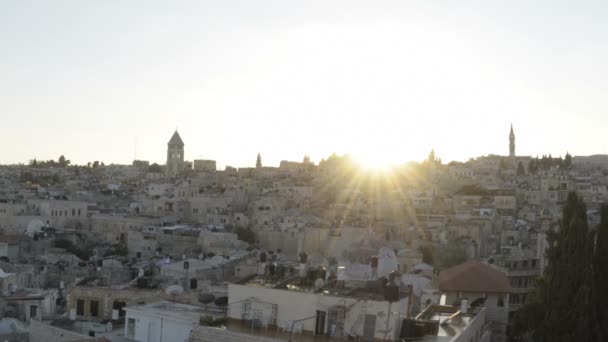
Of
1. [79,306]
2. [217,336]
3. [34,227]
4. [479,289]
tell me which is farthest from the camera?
[34,227]

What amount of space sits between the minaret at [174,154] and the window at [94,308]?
74.7m

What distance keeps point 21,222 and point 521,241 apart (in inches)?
1337

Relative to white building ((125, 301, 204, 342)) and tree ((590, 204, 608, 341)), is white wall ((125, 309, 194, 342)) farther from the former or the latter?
tree ((590, 204, 608, 341))

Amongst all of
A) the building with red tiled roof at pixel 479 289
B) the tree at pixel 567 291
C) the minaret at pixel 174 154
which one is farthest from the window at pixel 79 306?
the minaret at pixel 174 154

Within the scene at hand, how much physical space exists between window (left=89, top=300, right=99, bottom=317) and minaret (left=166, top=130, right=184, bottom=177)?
74680 mm

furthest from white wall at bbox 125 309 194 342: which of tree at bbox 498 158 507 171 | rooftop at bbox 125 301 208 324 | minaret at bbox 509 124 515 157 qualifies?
minaret at bbox 509 124 515 157

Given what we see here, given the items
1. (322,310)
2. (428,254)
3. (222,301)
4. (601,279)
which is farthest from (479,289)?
(428,254)

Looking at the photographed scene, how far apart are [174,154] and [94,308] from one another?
76.2 metres

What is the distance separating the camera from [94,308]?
22.3 m

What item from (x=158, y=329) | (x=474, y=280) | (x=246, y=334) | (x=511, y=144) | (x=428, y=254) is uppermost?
(x=511, y=144)

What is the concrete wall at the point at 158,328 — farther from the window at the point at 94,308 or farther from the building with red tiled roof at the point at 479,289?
the building with red tiled roof at the point at 479,289

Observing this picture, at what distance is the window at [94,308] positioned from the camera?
2225 centimetres

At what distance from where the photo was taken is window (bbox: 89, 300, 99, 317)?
22.2 meters

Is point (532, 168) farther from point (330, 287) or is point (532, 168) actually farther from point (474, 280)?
point (330, 287)
